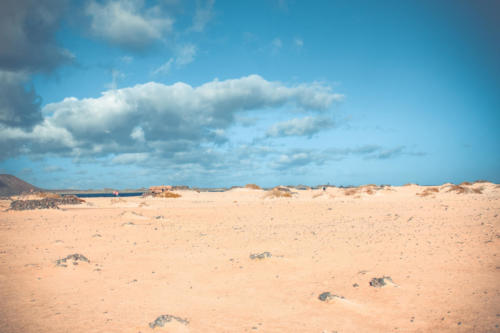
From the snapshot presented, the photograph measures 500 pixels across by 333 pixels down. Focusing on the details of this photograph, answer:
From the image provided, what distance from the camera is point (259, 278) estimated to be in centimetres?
724

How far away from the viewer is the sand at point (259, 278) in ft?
16.5

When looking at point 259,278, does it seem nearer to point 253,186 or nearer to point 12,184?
point 253,186

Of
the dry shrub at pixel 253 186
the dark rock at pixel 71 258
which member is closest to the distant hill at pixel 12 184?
the dry shrub at pixel 253 186

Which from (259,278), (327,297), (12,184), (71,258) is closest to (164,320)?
(259,278)

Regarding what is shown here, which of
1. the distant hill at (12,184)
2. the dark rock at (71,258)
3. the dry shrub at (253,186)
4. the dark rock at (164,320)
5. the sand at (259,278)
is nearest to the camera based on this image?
the dark rock at (164,320)

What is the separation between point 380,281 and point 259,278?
8.98 ft

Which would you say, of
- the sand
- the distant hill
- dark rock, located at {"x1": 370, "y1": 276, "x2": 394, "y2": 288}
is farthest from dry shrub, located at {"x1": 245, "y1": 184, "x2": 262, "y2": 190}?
the distant hill

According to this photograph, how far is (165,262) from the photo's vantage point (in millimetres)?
8672

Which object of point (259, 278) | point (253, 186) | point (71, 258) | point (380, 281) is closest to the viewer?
point (380, 281)

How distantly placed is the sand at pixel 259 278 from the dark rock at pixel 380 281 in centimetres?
9

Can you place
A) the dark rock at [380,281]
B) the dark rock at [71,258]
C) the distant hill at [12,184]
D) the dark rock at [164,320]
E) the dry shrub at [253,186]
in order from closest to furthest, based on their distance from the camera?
the dark rock at [164,320], the dark rock at [380,281], the dark rock at [71,258], the dry shrub at [253,186], the distant hill at [12,184]

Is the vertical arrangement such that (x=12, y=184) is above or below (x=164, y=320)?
above

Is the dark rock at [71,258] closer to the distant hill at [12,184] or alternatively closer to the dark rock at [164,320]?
the dark rock at [164,320]

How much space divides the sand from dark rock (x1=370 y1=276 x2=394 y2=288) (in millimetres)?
88
